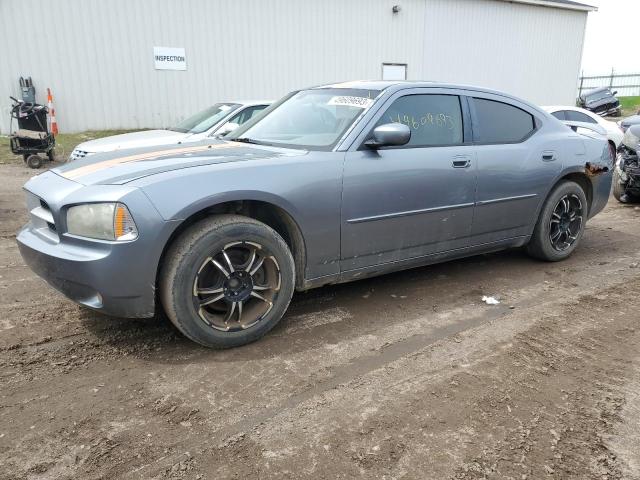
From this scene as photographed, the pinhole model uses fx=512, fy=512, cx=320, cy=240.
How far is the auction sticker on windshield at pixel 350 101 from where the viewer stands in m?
3.76

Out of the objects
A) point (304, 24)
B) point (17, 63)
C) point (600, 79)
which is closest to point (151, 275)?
point (17, 63)

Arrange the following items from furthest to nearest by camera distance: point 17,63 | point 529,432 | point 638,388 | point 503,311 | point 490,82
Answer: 1. point 490,82
2. point 17,63
3. point 503,311
4. point 638,388
5. point 529,432

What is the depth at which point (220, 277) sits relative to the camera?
308 centimetres

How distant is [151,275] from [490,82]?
2124cm

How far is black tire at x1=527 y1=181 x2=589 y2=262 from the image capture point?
15.5 ft

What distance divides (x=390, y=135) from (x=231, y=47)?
1388 cm

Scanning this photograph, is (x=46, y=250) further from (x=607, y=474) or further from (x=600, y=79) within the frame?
(x=600, y=79)

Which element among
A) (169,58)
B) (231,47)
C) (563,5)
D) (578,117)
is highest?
(563,5)

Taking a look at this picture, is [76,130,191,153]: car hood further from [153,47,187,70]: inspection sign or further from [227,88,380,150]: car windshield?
[153,47,187,70]: inspection sign

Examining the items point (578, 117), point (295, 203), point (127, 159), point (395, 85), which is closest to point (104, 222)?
point (127, 159)

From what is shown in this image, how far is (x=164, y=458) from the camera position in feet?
7.14

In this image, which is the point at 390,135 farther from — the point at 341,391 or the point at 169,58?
the point at 169,58

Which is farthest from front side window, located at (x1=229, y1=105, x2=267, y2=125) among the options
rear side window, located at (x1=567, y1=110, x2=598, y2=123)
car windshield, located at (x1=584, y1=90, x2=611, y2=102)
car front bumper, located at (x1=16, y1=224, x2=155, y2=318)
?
car windshield, located at (x1=584, y1=90, x2=611, y2=102)

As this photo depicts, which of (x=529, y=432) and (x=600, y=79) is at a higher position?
(x=600, y=79)
